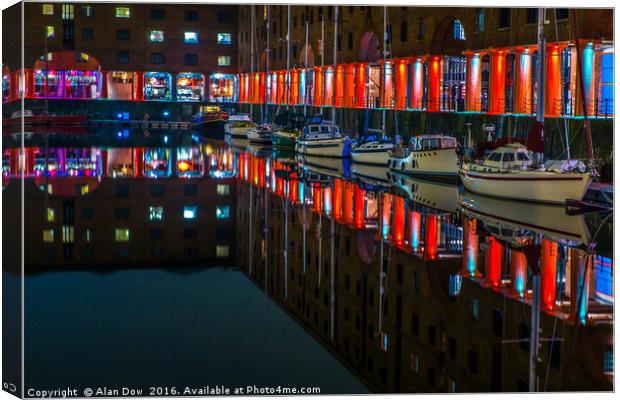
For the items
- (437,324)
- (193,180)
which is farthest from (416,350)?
(193,180)

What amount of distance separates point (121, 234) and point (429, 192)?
11303 millimetres

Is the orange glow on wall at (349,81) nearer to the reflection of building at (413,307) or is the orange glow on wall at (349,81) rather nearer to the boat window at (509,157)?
the boat window at (509,157)

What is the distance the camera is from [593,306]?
14.6 m

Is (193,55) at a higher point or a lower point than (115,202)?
higher

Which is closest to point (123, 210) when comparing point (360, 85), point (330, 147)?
point (330, 147)

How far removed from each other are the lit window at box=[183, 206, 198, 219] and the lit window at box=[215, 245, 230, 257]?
4.09 m

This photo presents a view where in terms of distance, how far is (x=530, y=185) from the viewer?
27.1 m

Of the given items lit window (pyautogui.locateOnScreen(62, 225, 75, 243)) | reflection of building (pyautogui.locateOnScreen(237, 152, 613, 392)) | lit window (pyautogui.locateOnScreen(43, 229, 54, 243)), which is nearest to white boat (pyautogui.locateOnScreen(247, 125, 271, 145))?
reflection of building (pyautogui.locateOnScreen(237, 152, 613, 392))

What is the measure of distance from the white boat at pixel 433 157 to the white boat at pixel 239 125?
22724 millimetres

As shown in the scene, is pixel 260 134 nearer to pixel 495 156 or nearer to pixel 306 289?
pixel 495 156

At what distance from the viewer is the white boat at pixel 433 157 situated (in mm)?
34781

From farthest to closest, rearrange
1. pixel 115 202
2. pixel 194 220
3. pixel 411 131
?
pixel 411 131
pixel 115 202
pixel 194 220

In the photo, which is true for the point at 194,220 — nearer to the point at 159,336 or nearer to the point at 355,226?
the point at 355,226

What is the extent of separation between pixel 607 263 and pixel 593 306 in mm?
3705
